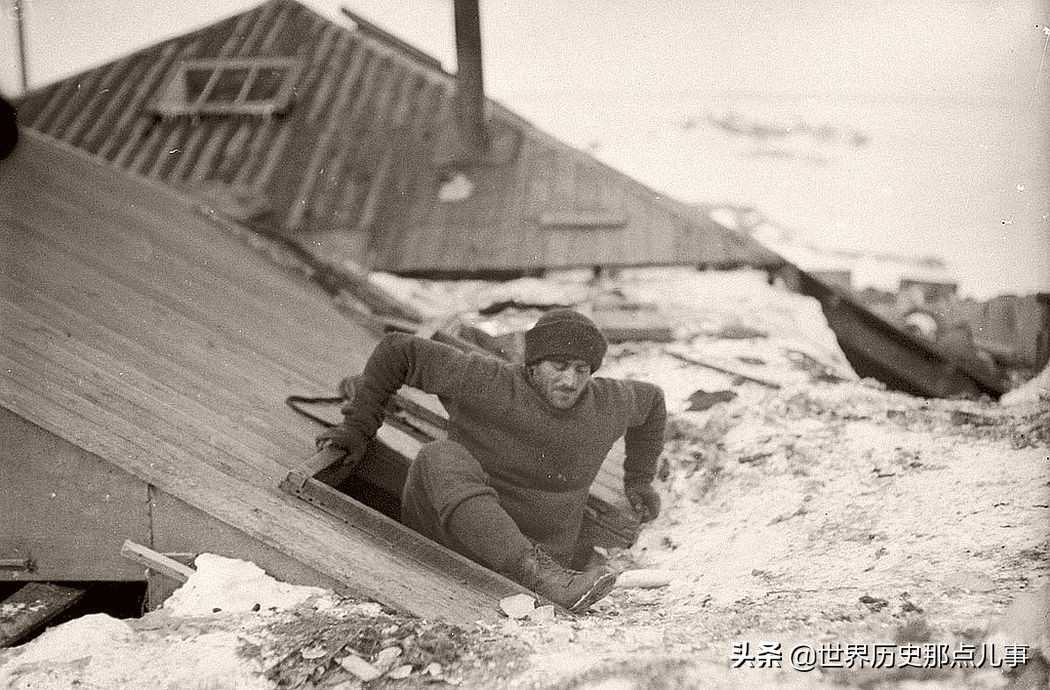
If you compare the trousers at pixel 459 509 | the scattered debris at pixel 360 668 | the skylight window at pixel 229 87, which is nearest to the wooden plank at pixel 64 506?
the trousers at pixel 459 509

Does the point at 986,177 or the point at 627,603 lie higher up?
the point at 986,177

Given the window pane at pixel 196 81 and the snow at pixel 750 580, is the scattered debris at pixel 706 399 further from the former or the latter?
the window pane at pixel 196 81

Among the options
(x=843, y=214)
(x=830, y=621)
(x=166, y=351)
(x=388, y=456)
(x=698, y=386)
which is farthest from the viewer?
(x=843, y=214)

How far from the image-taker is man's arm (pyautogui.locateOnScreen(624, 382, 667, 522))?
3914mm

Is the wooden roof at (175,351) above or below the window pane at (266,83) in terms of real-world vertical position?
below

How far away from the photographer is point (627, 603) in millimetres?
3139

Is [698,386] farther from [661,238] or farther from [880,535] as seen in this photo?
[661,238]

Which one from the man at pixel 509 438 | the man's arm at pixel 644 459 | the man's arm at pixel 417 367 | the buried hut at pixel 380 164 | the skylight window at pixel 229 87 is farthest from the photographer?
the skylight window at pixel 229 87

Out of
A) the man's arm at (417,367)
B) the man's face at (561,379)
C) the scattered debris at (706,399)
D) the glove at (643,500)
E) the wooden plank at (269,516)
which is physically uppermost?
the scattered debris at (706,399)

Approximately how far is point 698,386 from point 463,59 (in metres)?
4.28

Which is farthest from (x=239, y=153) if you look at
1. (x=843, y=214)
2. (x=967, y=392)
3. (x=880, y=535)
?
(x=843, y=214)

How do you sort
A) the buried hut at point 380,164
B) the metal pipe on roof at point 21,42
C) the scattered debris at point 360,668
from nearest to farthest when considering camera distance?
the scattered debris at point 360,668 < the metal pipe on roof at point 21,42 < the buried hut at point 380,164

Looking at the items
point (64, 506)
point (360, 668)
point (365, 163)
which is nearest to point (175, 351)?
point (64, 506)

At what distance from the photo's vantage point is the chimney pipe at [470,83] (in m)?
7.82
